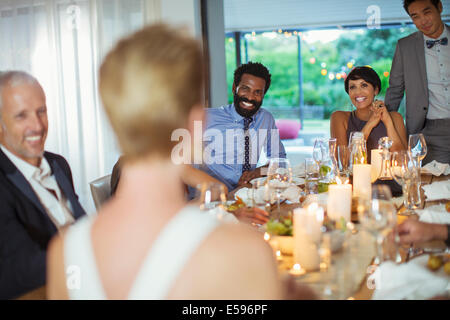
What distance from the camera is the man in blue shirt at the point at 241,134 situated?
9.78 ft

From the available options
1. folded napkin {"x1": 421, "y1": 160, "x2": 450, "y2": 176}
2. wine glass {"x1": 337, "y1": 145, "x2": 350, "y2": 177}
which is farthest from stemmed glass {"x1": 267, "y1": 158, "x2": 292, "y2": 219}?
folded napkin {"x1": 421, "y1": 160, "x2": 450, "y2": 176}

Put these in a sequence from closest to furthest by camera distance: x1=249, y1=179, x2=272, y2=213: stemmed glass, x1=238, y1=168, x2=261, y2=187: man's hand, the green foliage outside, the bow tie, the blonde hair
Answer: the blonde hair < x1=249, y1=179, x2=272, y2=213: stemmed glass < x1=238, y1=168, x2=261, y2=187: man's hand < the bow tie < the green foliage outside

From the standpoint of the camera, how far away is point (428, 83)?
3.28 meters

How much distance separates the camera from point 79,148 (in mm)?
1957

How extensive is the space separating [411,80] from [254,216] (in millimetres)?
2352

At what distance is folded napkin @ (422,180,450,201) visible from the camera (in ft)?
6.07

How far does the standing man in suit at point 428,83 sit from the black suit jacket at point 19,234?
285cm

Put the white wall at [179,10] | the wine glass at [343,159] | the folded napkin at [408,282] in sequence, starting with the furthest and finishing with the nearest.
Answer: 1. the white wall at [179,10]
2. the wine glass at [343,159]
3. the folded napkin at [408,282]

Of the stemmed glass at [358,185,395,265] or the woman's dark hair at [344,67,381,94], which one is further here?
the woman's dark hair at [344,67,381,94]

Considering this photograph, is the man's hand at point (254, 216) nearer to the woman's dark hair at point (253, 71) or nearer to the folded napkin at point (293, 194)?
the folded napkin at point (293, 194)

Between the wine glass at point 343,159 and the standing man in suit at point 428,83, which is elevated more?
the standing man in suit at point 428,83

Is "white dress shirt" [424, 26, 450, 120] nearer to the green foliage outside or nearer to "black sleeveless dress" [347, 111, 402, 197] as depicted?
"black sleeveless dress" [347, 111, 402, 197]

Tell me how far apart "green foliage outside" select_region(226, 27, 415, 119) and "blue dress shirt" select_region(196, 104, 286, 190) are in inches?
210

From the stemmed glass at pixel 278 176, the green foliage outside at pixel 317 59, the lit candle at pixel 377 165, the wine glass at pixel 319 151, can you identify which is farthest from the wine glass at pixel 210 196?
the green foliage outside at pixel 317 59
